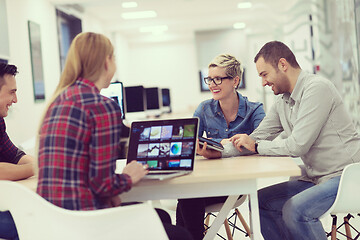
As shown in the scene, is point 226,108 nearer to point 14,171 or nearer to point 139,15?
point 14,171

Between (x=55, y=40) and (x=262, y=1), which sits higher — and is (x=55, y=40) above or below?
below

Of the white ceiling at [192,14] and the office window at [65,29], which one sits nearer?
the office window at [65,29]

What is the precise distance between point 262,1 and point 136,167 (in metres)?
8.56

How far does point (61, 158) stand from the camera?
1.37 meters

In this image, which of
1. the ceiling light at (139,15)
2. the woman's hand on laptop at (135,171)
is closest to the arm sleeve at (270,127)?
the woman's hand on laptop at (135,171)

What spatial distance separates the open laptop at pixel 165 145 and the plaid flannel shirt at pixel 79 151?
31 centimetres

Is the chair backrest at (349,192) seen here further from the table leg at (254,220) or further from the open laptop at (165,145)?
the open laptop at (165,145)

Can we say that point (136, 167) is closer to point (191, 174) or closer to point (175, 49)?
point (191, 174)

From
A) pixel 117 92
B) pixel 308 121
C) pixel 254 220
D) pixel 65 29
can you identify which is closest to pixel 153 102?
pixel 65 29

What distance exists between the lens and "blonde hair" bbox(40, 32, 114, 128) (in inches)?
57.2

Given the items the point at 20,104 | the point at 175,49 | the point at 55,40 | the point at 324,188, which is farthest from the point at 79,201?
the point at 175,49

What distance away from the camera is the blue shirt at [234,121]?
8.51 ft

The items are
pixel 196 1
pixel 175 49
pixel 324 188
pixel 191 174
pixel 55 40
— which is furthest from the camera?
pixel 175 49

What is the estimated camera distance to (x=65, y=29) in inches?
348
